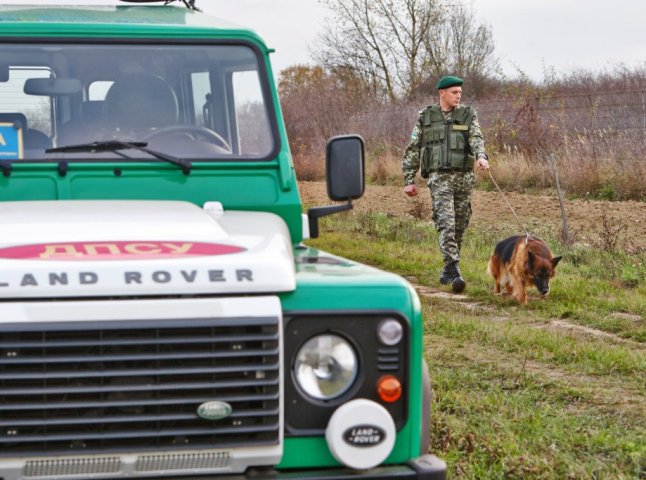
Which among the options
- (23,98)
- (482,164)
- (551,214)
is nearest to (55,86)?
(23,98)

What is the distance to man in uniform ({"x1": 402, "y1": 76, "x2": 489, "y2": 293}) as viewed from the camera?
10.1 metres

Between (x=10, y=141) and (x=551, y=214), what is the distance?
11.4m

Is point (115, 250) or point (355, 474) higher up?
point (115, 250)

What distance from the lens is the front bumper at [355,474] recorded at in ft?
10.5

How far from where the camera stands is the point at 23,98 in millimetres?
4527

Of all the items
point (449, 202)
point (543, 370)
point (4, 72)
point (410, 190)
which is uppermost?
point (4, 72)

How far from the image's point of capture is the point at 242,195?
14.1 feet

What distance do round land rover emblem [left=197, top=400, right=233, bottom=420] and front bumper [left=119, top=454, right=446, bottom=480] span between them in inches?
7.8

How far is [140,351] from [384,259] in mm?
9058

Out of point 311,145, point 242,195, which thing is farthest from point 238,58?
point 311,145

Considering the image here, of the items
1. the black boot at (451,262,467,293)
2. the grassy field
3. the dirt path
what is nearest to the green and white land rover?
the grassy field

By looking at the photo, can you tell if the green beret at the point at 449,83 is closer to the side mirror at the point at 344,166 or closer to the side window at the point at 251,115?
the side window at the point at 251,115

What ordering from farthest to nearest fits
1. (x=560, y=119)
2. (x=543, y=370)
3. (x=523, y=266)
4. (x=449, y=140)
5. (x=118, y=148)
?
(x=560, y=119) < (x=449, y=140) < (x=523, y=266) < (x=543, y=370) < (x=118, y=148)

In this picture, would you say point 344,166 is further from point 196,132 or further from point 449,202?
point 449,202
